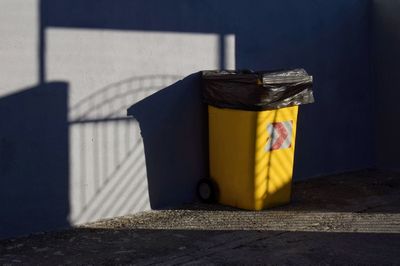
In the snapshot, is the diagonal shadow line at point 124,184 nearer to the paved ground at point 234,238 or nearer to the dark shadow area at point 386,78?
the paved ground at point 234,238

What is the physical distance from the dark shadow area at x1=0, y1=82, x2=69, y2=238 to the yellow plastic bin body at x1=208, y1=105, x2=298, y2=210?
1.73 m

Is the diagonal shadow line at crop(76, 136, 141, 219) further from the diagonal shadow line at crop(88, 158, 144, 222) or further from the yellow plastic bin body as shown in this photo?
the yellow plastic bin body

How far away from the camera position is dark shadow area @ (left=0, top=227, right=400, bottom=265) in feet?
18.2

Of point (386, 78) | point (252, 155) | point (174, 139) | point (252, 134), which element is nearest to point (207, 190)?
point (174, 139)

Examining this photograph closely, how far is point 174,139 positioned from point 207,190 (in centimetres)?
68

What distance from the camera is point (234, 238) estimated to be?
20.2 feet

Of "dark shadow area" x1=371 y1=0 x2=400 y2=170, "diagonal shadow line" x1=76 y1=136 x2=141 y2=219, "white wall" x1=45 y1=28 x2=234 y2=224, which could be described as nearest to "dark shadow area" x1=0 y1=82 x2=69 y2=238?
"white wall" x1=45 y1=28 x2=234 y2=224

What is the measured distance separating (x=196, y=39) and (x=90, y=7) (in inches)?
54.1

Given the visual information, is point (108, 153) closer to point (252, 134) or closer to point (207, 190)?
point (207, 190)

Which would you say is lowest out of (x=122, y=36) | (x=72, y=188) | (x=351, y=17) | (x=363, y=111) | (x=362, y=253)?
(x=362, y=253)

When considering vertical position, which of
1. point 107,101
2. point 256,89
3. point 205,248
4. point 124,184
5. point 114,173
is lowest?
point 205,248

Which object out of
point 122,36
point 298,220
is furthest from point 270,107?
point 122,36

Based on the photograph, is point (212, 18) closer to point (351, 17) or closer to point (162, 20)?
point (162, 20)

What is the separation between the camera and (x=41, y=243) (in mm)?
6008
